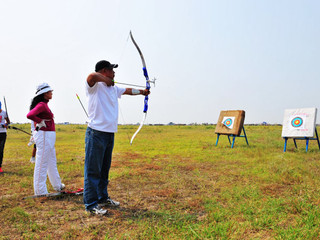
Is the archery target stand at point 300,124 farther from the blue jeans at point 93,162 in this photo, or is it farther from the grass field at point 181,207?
the blue jeans at point 93,162

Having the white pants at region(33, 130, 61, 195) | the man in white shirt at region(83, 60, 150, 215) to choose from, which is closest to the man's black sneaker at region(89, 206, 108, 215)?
the man in white shirt at region(83, 60, 150, 215)

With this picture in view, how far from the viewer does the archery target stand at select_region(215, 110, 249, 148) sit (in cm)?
1034

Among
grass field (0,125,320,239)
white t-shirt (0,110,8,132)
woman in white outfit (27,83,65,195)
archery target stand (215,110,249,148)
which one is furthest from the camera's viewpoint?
archery target stand (215,110,249,148)

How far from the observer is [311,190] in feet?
12.3

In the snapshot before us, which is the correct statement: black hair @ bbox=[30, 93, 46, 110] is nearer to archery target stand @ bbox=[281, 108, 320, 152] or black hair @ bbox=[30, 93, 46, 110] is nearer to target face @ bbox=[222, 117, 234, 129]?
archery target stand @ bbox=[281, 108, 320, 152]

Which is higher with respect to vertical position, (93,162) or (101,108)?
(101,108)

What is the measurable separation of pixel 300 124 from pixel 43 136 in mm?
9281

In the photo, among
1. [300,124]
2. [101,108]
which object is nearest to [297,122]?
[300,124]

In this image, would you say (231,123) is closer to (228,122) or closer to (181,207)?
(228,122)

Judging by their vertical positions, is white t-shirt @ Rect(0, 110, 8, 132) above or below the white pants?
A: above

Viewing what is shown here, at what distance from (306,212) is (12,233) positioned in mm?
3457

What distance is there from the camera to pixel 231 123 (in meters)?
10.8

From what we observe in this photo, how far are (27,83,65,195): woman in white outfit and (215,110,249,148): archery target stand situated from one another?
26.6 feet

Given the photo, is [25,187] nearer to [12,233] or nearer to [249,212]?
[12,233]
